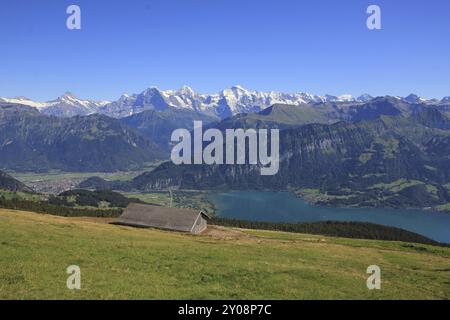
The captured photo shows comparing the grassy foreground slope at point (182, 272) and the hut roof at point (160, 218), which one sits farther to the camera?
the hut roof at point (160, 218)

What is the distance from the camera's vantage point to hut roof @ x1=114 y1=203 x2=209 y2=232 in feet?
294

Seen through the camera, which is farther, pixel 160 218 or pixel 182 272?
pixel 160 218

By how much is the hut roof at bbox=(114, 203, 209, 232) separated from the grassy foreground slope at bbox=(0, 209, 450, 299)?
34318 millimetres

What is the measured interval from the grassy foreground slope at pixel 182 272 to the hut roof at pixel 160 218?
34318 millimetres

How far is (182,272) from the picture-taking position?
37.2m

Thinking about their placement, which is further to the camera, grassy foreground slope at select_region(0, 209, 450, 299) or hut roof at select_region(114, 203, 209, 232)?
hut roof at select_region(114, 203, 209, 232)

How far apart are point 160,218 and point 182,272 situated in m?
55.3

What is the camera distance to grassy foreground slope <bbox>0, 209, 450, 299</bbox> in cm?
3027

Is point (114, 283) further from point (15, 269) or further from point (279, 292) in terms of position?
point (279, 292)

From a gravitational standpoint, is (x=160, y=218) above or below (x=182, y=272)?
below

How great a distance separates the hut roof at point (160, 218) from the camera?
89.6 meters

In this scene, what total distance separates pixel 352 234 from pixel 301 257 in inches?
5154

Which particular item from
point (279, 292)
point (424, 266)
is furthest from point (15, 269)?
point (424, 266)
